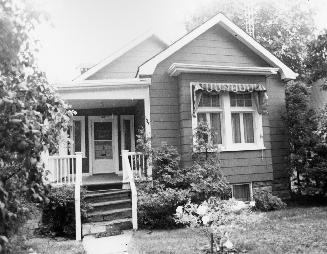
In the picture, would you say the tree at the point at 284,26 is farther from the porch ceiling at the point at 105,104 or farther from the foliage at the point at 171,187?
the foliage at the point at 171,187

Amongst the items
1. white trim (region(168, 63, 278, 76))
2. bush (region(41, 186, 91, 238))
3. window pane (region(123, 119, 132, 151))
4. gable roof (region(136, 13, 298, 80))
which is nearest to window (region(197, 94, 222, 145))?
white trim (region(168, 63, 278, 76))

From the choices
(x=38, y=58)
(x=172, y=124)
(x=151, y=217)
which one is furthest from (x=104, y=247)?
(x=172, y=124)

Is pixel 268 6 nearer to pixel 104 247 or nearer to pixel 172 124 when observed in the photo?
pixel 172 124

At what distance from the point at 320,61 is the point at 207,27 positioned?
12.4 feet

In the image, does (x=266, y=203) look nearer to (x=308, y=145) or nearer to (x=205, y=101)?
(x=308, y=145)

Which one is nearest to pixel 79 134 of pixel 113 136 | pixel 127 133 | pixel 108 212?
pixel 113 136

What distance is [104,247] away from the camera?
6.63 meters

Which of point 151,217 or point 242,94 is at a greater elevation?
point 242,94

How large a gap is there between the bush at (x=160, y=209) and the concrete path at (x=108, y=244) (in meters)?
0.60

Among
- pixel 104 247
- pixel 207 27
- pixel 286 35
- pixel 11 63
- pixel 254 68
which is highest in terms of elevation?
pixel 286 35

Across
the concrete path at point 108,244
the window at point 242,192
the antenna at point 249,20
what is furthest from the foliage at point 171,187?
the antenna at point 249,20

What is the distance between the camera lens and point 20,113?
344 centimetres

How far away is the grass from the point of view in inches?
249

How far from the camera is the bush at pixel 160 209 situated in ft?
26.4
